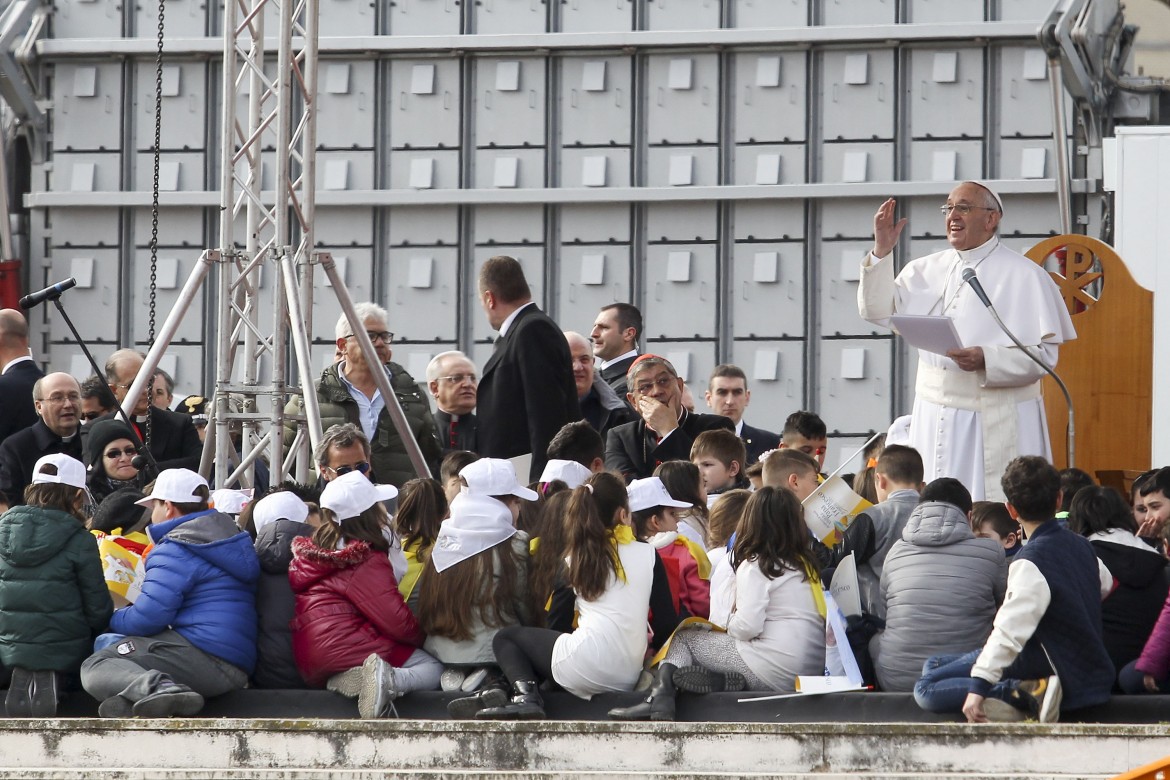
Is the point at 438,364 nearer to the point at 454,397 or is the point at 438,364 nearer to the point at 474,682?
the point at 454,397

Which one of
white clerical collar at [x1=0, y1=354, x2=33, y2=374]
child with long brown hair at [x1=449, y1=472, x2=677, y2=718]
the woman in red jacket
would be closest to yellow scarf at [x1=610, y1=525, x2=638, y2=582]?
child with long brown hair at [x1=449, y1=472, x2=677, y2=718]

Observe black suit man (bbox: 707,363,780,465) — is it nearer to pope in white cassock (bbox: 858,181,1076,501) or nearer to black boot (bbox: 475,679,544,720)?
pope in white cassock (bbox: 858,181,1076,501)

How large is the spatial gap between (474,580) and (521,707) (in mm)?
545

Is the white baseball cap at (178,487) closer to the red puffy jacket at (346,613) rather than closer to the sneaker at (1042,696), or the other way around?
the red puffy jacket at (346,613)

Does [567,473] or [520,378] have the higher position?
[520,378]

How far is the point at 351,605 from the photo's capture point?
706cm

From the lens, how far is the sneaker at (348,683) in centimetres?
697

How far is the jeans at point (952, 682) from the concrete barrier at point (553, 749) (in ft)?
0.85

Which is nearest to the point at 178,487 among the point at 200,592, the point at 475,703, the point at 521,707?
the point at 200,592

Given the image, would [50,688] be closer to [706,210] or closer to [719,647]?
[719,647]

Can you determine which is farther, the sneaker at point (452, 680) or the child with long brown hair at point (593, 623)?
the sneaker at point (452, 680)

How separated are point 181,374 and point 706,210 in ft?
13.8

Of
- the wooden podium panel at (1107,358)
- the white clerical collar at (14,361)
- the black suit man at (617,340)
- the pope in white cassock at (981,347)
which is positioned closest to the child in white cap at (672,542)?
the pope in white cassock at (981,347)

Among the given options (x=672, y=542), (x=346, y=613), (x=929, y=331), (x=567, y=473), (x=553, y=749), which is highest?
(x=929, y=331)
